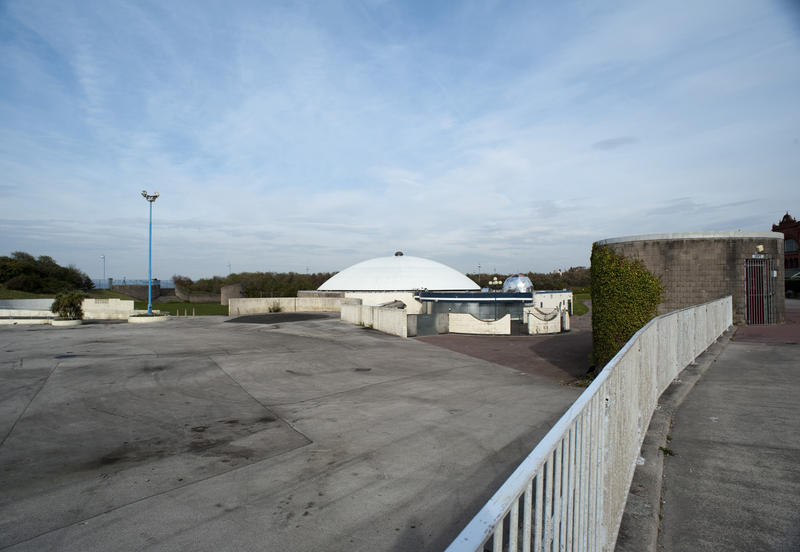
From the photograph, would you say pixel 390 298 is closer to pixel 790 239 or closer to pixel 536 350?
pixel 536 350

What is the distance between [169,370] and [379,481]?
30.9ft

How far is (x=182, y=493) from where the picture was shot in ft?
17.1

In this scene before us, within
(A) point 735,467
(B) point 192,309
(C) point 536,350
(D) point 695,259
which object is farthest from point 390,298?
(A) point 735,467

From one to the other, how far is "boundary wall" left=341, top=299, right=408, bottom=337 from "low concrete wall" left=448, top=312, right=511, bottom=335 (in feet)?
10.3

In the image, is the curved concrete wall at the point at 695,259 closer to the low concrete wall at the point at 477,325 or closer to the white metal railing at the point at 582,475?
the white metal railing at the point at 582,475

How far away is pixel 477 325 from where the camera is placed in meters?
24.5

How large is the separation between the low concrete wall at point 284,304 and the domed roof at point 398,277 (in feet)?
47.2

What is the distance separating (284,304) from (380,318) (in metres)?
16.2

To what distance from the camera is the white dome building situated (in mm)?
54875

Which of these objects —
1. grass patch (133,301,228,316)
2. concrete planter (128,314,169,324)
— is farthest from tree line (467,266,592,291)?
concrete planter (128,314,169,324)

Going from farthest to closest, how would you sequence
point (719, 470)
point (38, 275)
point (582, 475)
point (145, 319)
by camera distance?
point (38, 275)
point (145, 319)
point (719, 470)
point (582, 475)

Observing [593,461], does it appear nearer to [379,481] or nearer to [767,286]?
[379,481]

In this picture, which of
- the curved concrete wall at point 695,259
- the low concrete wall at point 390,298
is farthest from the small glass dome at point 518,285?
the curved concrete wall at point 695,259

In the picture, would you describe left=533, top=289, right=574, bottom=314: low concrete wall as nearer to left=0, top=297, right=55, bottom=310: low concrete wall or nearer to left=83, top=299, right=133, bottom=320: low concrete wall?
left=83, top=299, right=133, bottom=320: low concrete wall
